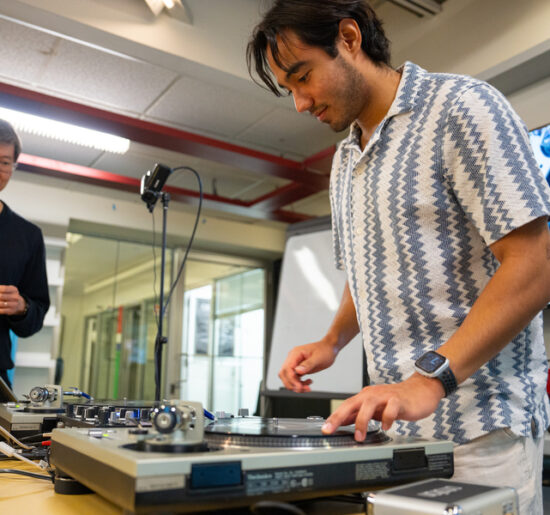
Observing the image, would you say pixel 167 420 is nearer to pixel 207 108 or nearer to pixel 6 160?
pixel 6 160

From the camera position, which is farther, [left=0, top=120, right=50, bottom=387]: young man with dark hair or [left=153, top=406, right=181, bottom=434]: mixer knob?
[left=0, top=120, right=50, bottom=387]: young man with dark hair

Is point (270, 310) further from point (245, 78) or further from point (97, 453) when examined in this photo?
point (97, 453)

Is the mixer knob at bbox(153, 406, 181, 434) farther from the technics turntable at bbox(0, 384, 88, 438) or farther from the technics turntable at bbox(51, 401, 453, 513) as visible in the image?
the technics turntable at bbox(0, 384, 88, 438)

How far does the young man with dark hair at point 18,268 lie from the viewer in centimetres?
141

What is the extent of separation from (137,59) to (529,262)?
294 centimetres

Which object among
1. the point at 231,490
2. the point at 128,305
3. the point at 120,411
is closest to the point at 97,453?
the point at 231,490

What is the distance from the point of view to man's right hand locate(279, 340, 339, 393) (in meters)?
0.90

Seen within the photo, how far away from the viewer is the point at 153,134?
365 cm

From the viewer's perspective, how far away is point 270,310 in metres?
6.20

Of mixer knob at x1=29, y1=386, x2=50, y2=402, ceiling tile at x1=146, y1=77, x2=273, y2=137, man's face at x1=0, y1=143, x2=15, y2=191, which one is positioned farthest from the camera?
ceiling tile at x1=146, y1=77, x2=273, y2=137

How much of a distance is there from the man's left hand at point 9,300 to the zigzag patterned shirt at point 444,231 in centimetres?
88

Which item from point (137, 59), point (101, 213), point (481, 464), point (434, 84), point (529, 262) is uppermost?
point (137, 59)

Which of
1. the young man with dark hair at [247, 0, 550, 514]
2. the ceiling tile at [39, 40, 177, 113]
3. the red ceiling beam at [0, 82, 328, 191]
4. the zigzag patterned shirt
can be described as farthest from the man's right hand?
the red ceiling beam at [0, 82, 328, 191]

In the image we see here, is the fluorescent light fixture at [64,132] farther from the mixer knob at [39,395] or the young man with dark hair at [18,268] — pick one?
the mixer knob at [39,395]
